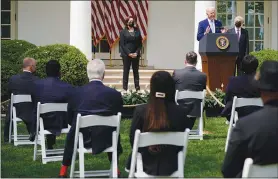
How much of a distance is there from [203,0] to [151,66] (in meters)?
4.02

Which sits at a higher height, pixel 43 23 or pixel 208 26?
pixel 43 23

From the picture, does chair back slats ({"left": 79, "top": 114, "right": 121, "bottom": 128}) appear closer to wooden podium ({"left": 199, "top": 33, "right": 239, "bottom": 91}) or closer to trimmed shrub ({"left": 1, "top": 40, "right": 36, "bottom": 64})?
wooden podium ({"left": 199, "top": 33, "right": 239, "bottom": 91})

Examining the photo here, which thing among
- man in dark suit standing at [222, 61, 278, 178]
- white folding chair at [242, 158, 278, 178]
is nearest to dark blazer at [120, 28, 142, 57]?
man in dark suit standing at [222, 61, 278, 178]

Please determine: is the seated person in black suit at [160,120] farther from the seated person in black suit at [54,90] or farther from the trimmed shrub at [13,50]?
the trimmed shrub at [13,50]

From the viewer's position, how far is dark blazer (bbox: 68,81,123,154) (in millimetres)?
6984

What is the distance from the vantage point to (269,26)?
20.7 meters

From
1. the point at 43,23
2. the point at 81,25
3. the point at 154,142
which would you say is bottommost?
the point at 154,142

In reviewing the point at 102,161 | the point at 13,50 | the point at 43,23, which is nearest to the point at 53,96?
the point at 102,161

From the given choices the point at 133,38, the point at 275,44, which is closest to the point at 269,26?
the point at 275,44

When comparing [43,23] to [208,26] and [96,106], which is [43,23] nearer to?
[208,26]

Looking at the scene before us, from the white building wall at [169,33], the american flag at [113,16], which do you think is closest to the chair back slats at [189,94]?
the white building wall at [169,33]

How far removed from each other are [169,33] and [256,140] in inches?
626

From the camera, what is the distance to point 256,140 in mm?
4438

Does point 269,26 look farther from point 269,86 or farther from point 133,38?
point 269,86
